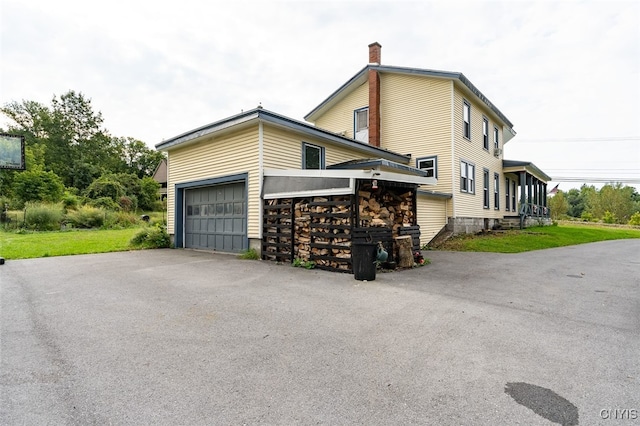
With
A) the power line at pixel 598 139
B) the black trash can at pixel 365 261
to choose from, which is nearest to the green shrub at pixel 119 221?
the black trash can at pixel 365 261

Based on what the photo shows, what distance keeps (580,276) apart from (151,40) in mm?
15782

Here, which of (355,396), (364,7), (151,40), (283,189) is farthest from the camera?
(151,40)

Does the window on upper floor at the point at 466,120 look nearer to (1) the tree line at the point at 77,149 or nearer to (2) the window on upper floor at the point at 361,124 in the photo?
(2) the window on upper floor at the point at 361,124

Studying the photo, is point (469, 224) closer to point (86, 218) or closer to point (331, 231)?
point (331, 231)

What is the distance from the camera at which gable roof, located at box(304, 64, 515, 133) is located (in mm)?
14881

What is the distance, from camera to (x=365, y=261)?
22.2ft

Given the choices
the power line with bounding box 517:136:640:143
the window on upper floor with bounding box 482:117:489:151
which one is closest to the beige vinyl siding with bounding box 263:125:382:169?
the window on upper floor with bounding box 482:117:489:151

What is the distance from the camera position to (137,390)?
2.49 meters

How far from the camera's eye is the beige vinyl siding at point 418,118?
50.4 feet

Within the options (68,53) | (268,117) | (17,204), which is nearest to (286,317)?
(268,117)

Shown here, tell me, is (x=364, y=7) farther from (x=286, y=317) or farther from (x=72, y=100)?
(x=72, y=100)

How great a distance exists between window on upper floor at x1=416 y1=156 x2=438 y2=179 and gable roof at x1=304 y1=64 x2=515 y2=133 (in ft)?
12.7

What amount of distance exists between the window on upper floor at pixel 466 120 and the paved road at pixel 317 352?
1151 cm

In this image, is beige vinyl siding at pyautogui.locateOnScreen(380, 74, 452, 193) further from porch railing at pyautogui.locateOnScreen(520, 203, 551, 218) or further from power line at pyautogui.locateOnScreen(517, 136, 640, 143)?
power line at pyautogui.locateOnScreen(517, 136, 640, 143)
